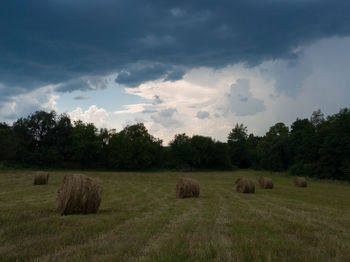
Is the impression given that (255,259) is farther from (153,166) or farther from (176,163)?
(176,163)

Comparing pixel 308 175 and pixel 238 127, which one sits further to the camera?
pixel 238 127

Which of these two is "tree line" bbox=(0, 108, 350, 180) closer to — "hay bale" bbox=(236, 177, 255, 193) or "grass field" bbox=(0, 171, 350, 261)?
Result: "hay bale" bbox=(236, 177, 255, 193)

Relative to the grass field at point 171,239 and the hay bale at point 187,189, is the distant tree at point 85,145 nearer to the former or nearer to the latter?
the hay bale at point 187,189

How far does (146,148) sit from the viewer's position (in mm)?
67125

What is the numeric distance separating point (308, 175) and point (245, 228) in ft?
179

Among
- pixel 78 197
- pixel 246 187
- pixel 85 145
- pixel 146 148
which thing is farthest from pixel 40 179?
pixel 146 148

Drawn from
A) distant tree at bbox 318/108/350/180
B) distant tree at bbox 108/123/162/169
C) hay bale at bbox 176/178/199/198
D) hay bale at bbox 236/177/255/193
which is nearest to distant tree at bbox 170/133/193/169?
distant tree at bbox 108/123/162/169

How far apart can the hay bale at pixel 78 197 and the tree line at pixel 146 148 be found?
143ft

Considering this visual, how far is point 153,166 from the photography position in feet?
231

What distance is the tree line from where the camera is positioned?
52.0 metres

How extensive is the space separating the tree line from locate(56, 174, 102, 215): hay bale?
43.7 metres

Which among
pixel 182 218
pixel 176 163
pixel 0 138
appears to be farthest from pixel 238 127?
pixel 182 218

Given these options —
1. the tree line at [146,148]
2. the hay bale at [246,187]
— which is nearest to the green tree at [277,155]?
the tree line at [146,148]

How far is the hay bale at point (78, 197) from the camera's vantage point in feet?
34.6
